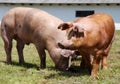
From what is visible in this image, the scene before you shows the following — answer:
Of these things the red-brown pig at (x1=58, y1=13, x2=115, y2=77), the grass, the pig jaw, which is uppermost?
Answer: the red-brown pig at (x1=58, y1=13, x2=115, y2=77)

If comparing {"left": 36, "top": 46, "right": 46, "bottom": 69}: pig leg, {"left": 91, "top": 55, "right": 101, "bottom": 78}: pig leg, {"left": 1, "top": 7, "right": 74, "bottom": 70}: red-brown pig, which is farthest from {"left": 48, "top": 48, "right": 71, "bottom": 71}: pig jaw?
{"left": 91, "top": 55, "right": 101, "bottom": 78}: pig leg

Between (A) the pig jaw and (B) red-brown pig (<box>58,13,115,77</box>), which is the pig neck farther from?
(B) red-brown pig (<box>58,13,115,77</box>)

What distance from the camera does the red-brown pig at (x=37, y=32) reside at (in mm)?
9844

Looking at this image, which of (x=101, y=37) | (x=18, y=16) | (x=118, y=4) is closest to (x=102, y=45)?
(x=101, y=37)

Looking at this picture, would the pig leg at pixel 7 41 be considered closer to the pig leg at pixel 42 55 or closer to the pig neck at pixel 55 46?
Result: the pig leg at pixel 42 55

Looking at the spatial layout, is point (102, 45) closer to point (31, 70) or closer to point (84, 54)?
point (84, 54)

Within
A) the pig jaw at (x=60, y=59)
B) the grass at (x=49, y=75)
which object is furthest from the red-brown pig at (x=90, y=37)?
the pig jaw at (x=60, y=59)

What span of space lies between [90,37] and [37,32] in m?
2.18

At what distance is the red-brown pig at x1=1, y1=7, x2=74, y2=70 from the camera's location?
388 inches

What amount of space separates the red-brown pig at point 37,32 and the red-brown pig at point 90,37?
0.71 m

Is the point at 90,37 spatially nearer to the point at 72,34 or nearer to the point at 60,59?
the point at 72,34

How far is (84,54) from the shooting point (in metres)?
9.23

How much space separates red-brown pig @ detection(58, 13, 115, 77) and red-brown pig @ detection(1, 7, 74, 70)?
0.71 metres

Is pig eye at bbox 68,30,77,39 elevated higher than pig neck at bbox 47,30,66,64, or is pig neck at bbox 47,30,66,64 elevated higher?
pig eye at bbox 68,30,77,39
